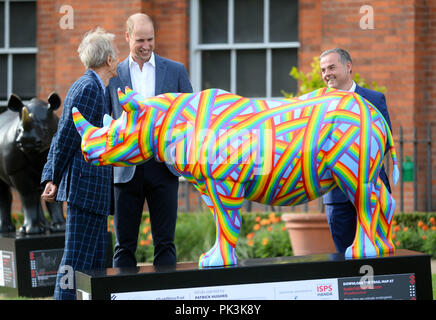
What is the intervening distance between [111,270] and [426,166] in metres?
5.99

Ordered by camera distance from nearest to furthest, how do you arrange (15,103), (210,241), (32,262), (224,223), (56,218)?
(224,223), (32,262), (15,103), (56,218), (210,241)

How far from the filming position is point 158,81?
3959 millimetres

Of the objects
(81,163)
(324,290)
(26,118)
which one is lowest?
(324,290)

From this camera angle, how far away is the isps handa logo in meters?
3.12

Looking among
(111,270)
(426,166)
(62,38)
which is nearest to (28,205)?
(111,270)

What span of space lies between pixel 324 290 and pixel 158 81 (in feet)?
5.30

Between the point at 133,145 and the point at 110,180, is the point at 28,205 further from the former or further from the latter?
the point at 133,145

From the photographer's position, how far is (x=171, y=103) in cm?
307

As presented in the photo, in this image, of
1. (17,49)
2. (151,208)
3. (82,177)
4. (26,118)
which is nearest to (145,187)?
(151,208)

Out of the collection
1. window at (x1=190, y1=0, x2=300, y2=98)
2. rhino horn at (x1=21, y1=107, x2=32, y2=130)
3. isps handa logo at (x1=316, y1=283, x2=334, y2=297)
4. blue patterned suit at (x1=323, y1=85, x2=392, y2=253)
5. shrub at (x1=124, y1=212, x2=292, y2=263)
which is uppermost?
window at (x1=190, y1=0, x2=300, y2=98)

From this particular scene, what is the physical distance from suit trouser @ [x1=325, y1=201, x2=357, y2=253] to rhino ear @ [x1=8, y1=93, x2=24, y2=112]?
2809 millimetres

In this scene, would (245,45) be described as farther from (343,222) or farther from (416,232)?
(343,222)

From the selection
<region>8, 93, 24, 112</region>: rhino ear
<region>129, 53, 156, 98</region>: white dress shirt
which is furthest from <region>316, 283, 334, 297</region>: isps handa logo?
<region>8, 93, 24, 112</region>: rhino ear

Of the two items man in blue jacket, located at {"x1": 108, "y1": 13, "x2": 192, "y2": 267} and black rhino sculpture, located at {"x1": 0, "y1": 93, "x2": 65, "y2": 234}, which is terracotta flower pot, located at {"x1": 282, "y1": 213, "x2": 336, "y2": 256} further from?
man in blue jacket, located at {"x1": 108, "y1": 13, "x2": 192, "y2": 267}
